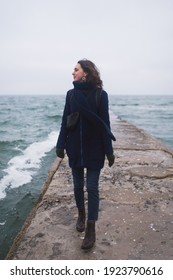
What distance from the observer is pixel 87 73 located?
2641mm

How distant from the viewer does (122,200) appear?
12.2 ft

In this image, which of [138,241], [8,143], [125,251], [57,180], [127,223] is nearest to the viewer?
[125,251]

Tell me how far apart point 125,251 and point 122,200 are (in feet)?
3.70

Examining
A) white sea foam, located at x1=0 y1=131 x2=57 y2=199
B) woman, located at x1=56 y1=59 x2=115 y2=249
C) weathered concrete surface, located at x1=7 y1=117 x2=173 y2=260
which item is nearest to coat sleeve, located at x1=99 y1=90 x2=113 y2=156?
woman, located at x1=56 y1=59 x2=115 y2=249

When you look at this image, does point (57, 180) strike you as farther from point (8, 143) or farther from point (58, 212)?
point (8, 143)

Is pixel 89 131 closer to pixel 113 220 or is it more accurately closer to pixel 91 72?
pixel 91 72

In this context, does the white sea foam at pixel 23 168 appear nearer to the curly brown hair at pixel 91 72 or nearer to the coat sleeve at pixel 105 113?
the coat sleeve at pixel 105 113

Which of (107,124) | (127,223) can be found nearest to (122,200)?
(127,223)

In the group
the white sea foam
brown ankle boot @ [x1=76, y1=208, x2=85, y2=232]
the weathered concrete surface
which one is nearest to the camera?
the weathered concrete surface

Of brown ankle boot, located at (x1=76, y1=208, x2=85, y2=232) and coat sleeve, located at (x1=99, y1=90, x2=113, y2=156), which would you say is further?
brown ankle boot, located at (x1=76, y1=208, x2=85, y2=232)

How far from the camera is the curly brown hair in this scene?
263 centimetres

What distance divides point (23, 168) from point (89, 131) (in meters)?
5.49

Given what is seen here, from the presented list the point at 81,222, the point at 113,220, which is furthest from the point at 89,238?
the point at 113,220

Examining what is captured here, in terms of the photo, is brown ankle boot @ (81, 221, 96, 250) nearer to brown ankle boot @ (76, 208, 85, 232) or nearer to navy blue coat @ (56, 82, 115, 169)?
brown ankle boot @ (76, 208, 85, 232)
